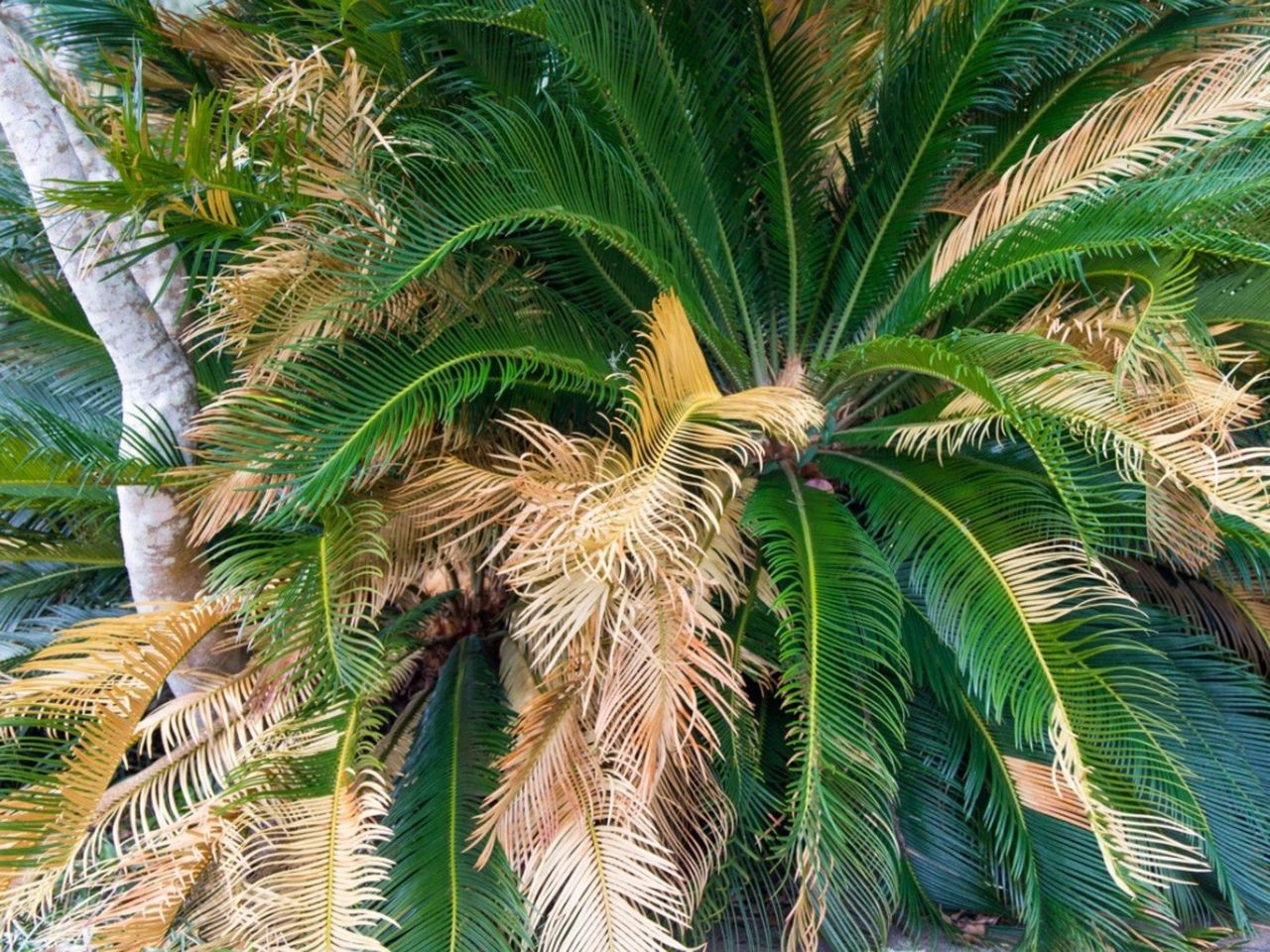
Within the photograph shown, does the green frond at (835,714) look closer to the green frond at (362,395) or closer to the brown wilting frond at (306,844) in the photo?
the green frond at (362,395)

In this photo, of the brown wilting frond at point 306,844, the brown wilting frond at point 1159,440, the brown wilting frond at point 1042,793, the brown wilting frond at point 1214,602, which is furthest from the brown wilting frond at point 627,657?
the brown wilting frond at point 1214,602

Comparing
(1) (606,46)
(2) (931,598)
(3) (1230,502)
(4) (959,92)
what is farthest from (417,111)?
(3) (1230,502)

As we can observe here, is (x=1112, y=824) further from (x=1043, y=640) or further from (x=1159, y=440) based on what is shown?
(x=1159, y=440)

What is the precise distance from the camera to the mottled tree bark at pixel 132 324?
229 cm

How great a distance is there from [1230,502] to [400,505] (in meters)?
1.83

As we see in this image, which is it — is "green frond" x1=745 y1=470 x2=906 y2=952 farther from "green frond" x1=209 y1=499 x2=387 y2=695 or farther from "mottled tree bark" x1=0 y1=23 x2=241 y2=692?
"mottled tree bark" x1=0 y1=23 x2=241 y2=692

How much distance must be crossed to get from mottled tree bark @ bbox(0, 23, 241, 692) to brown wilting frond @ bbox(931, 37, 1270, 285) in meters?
2.17

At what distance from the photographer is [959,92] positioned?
245 centimetres

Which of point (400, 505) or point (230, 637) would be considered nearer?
point (400, 505)

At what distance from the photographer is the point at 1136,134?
2.25m

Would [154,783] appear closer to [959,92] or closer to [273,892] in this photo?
[273,892]

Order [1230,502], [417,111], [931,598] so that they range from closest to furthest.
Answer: [1230,502] < [931,598] < [417,111]

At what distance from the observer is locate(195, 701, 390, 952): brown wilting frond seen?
69.6 inches

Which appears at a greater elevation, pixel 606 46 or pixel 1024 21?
pixel 1024 21
